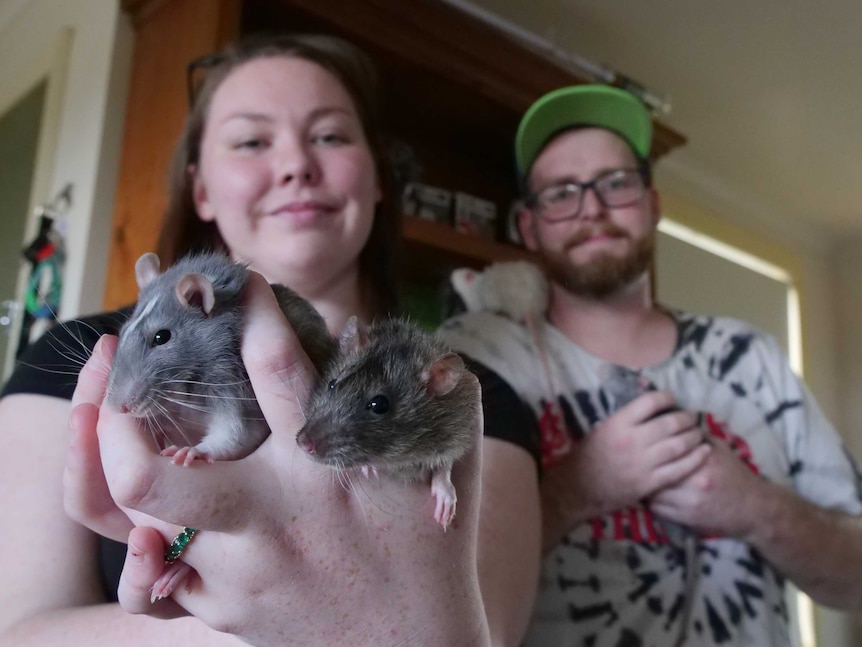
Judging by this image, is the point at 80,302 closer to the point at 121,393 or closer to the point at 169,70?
the point at 169,70

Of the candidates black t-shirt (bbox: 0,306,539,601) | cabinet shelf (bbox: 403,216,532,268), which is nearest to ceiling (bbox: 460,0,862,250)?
cabinet shelf (bbox: 403,216,532,268)

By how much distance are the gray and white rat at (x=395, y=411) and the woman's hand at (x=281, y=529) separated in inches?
0.6

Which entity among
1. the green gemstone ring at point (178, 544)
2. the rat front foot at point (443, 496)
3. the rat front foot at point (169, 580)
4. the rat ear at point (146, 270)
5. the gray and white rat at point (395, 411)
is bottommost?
the rat front foot at point (169, 580)

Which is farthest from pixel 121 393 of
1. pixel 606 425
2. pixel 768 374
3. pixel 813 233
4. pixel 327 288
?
pixel 813 233

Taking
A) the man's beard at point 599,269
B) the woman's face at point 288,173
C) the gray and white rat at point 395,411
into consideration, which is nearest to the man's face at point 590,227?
the man's beard at point 599,269

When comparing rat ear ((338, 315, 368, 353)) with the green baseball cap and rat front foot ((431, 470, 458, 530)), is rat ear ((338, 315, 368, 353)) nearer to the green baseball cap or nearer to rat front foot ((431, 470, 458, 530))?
rat front foot ((431, 470, 458, 530))

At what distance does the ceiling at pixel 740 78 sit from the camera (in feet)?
6.48

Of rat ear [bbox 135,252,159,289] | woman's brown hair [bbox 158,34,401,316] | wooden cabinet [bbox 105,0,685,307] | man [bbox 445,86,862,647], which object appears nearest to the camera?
rat ear [bbox 135,252,159,289]

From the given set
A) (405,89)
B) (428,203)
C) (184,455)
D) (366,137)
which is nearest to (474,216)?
(428,203)

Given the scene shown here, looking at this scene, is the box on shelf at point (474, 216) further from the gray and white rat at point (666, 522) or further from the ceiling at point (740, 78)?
the gray and white rat at point (666, 522)

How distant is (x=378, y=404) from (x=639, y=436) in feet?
2.14

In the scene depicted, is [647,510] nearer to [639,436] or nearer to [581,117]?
[639,436]

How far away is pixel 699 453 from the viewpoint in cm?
106

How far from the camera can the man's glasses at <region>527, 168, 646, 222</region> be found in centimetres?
138
